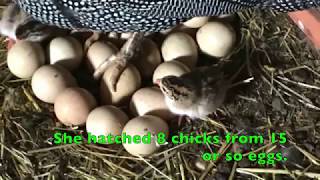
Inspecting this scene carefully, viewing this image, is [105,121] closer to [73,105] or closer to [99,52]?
[73,105]

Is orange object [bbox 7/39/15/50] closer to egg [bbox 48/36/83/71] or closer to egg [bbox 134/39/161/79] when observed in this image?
egg [bbox 48/36/83/71]

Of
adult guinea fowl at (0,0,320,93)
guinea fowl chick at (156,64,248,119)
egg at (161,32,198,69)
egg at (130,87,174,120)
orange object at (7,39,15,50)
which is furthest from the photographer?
orange object at (7,39,15,50)

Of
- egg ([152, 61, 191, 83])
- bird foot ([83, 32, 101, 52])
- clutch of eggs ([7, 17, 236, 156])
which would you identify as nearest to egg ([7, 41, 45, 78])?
clutch of eggs ([7, 17, 236, 156])

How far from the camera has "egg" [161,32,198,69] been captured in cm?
173

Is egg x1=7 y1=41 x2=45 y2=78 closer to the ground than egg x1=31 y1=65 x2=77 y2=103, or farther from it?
farther from it

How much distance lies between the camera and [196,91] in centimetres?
157

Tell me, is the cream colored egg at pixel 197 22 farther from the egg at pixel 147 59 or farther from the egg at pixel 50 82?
the egg at pixel 50 82

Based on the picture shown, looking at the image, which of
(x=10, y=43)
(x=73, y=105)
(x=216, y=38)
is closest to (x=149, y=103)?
(x=73, y=105)

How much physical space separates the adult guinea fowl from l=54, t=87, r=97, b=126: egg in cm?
21

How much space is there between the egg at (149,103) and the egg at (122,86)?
5 cm

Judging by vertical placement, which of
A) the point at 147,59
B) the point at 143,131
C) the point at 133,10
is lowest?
the point at 143,131

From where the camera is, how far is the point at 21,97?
1.75 m

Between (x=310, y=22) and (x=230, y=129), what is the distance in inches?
18.1

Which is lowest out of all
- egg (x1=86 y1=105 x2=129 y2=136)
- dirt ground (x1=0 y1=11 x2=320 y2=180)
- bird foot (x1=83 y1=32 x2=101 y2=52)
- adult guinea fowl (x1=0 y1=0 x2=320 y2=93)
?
dirt ground (x1=0 y1=11 x2=320 y2=180)
